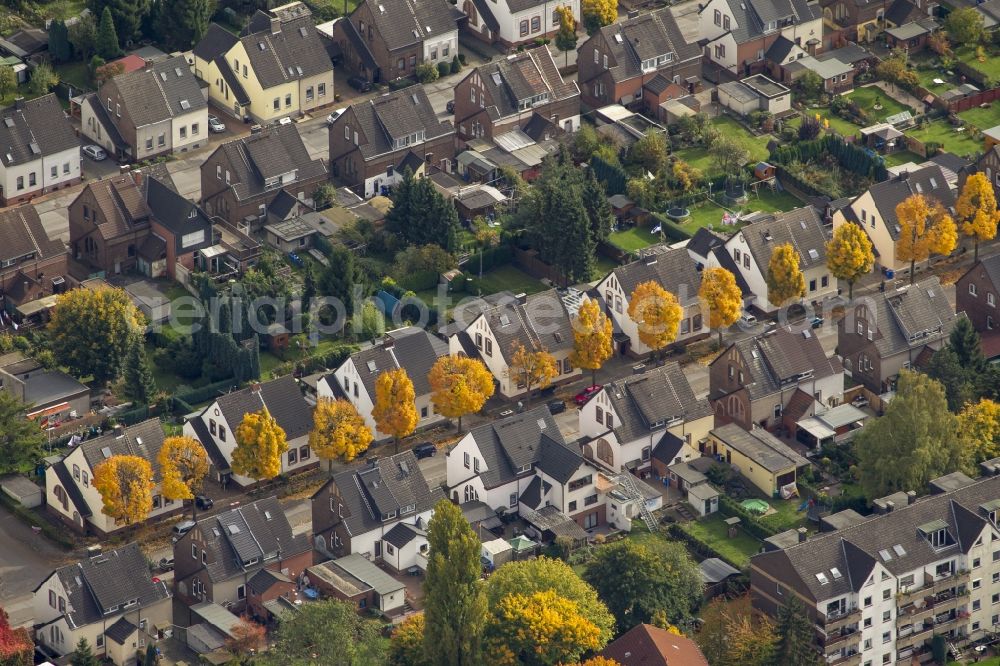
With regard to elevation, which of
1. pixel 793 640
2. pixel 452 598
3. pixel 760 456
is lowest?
pixel 793 640

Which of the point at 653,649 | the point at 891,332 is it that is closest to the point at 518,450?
the point at 653,649

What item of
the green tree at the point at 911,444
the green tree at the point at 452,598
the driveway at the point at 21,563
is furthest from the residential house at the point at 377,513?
the green tree at the point at 911,444

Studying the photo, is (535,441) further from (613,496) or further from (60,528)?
(60,528)

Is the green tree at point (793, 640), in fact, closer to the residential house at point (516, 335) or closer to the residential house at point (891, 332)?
the residential house at point (891, 332)

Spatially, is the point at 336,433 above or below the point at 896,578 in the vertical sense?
above

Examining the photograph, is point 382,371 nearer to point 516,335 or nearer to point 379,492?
point 516,335

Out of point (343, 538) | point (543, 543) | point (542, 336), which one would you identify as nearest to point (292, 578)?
point (343, 538)
